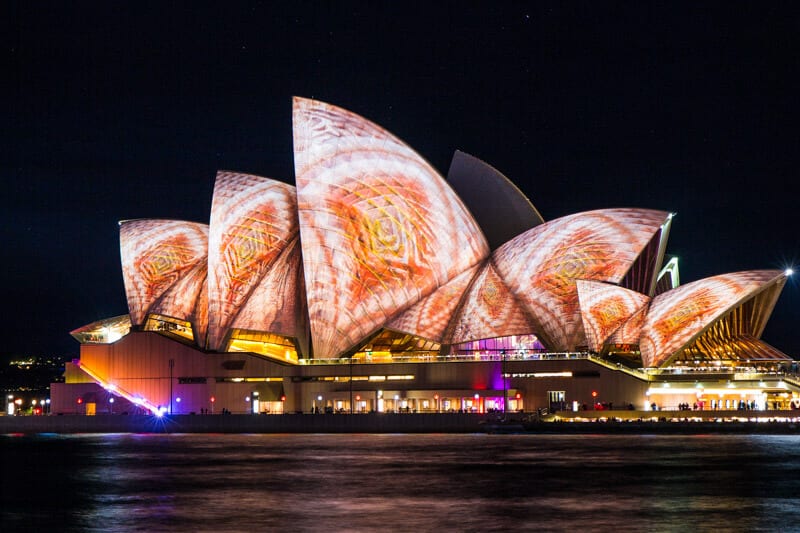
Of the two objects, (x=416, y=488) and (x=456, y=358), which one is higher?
(x=456, y=358)

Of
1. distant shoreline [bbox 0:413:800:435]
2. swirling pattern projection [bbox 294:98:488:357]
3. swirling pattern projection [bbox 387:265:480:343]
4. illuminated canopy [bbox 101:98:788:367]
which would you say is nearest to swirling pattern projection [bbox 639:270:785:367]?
illuminated canopy [bbox 101:98:788:367]

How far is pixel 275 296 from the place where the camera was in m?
77.8

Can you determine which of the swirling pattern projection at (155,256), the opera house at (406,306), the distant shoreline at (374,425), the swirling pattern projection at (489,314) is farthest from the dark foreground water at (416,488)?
the swirling pattern projection at (155,256)

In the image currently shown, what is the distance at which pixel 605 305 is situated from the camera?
69312 mm

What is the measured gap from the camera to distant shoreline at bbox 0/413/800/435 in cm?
6019

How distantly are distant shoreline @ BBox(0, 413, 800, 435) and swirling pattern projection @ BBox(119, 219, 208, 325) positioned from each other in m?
8.92

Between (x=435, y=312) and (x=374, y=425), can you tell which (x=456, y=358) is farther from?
(x=374, y=425)

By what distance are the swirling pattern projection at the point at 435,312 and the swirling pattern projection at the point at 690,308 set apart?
13.0 meters

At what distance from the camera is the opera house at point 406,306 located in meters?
69.9

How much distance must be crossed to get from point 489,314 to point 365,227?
10.3 meters

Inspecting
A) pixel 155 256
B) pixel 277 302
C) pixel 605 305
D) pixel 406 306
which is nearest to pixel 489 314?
pixel 406 306

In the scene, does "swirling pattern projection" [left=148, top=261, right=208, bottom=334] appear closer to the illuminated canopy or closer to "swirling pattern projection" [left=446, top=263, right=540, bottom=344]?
the illuminated canopy

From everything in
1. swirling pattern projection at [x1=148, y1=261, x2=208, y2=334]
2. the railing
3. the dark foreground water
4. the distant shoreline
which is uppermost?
swirling pattern projection at [x1=148, y1=261, x2=208, y2=334]

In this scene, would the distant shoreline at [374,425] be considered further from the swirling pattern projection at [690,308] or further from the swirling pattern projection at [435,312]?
the swirling pattern projection at [435,312]
